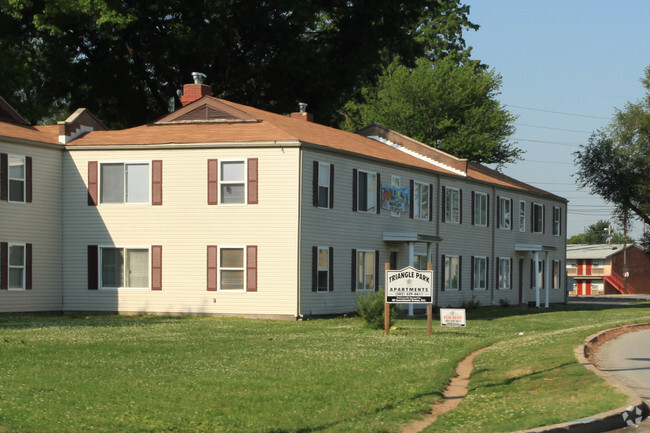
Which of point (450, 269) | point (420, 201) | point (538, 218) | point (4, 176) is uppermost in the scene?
point (4, 176)

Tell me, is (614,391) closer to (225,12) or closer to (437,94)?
(225,12)

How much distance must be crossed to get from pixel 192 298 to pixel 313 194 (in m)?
5.52

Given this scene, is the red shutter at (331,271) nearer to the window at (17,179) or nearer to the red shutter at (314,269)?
the red shutter at (314,269)

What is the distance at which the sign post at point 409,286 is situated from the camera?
2338 centimetres

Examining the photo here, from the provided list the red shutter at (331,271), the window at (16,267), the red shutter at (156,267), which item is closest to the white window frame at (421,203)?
the red shutter at (331,271)

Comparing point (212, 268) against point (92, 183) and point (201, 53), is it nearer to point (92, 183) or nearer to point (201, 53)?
point (92, 183)

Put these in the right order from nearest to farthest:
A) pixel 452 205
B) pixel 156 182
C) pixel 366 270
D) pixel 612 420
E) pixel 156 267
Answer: pixel 612 420, pixel 156 267, pixel 156 182, pixel 366 270, pixel 452 205

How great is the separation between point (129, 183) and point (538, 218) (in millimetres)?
26811

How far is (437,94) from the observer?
231 ft

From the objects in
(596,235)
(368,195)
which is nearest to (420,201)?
(368,195)

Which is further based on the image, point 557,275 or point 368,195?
point 557,275

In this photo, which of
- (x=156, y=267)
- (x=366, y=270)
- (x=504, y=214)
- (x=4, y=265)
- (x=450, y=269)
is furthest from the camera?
(x=504, y=214)

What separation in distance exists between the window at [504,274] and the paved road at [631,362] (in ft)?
72.5

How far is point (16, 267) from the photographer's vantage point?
104 feet
